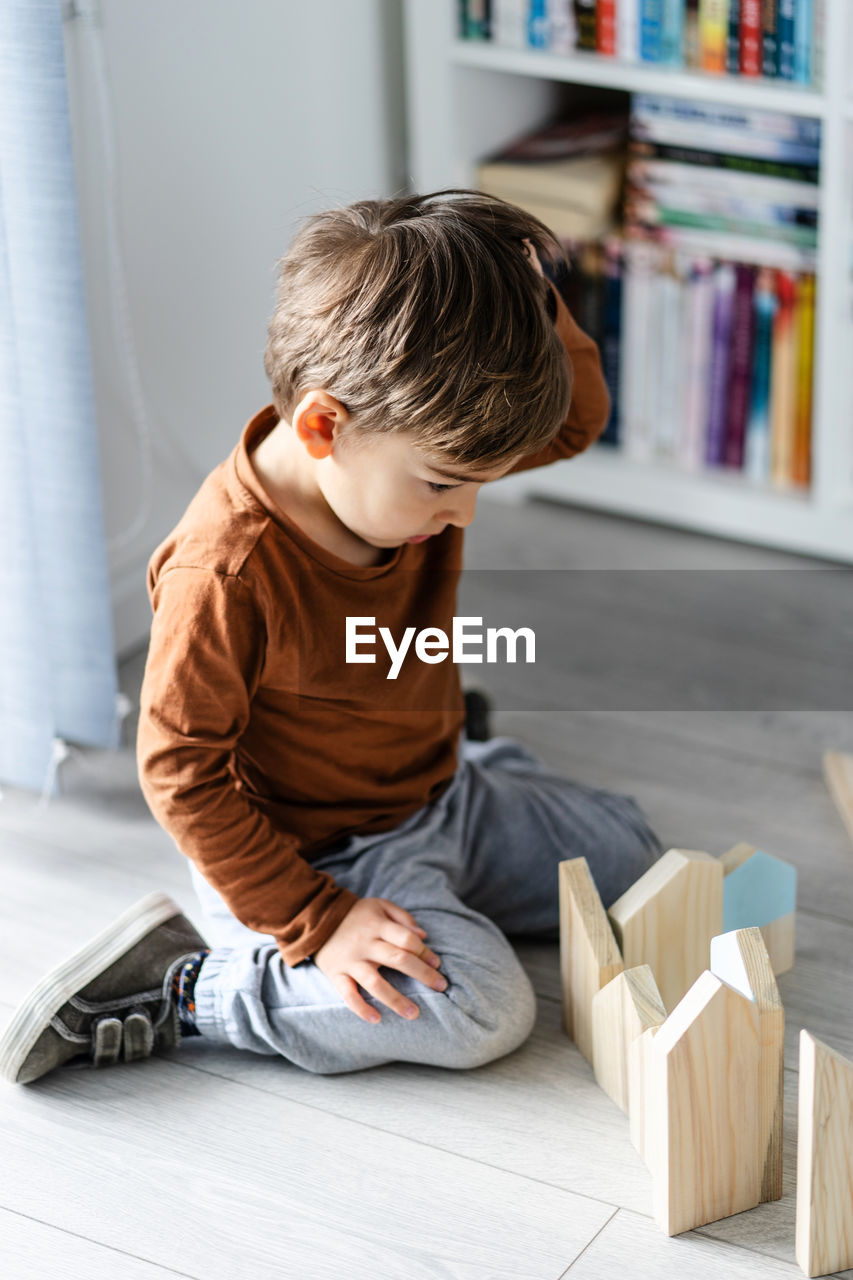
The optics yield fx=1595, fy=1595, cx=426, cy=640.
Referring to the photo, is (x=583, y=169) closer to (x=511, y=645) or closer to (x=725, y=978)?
(x=511, y=645)

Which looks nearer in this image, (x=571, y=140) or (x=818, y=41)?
(x=818, y=41)

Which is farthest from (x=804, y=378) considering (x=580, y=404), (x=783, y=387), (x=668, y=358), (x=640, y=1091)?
(x=640, y=1091)

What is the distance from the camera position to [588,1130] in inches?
40.4

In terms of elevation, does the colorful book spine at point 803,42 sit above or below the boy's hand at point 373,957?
above

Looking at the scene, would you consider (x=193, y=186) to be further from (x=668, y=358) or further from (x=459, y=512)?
(x=459, y=512)

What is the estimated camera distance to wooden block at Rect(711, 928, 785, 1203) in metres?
0.89

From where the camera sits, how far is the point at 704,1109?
2.96ft

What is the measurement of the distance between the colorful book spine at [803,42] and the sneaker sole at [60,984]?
1.01 meters

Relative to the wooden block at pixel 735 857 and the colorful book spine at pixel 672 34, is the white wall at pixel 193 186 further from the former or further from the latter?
the wooden block at pixel 735 857

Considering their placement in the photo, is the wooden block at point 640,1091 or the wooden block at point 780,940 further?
the wooden block at point 780,940

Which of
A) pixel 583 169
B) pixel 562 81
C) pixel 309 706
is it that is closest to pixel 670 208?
pixel 583 169

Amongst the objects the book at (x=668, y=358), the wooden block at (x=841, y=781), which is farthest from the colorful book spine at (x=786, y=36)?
the wooden block at (x=841, y=781)

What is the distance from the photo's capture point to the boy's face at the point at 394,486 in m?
0.95

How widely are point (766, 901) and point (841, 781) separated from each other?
23 cm
